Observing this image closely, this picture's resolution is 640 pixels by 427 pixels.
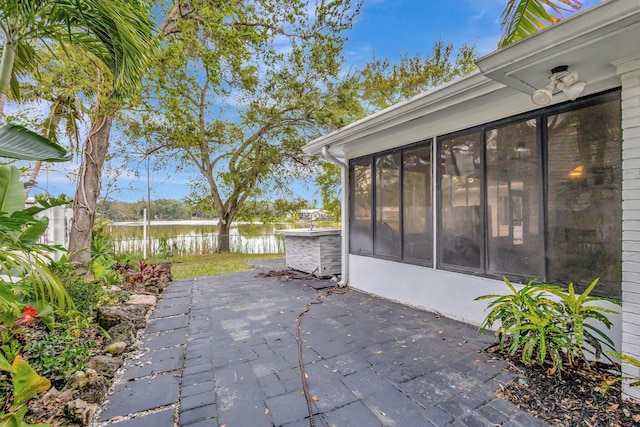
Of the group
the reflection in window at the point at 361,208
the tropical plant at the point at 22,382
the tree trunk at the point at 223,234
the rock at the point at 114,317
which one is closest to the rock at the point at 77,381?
the tropical plant at the point at 22,382

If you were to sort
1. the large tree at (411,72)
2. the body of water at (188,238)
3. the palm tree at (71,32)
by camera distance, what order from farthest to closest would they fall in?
1. the large tree at (411,72)
2. the body of water at (188,238)
3. the palm tree at (71,32)

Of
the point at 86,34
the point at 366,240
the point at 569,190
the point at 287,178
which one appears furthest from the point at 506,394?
the point at 287,178

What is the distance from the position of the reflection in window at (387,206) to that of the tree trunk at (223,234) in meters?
9.13

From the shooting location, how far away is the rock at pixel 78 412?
1979 mm

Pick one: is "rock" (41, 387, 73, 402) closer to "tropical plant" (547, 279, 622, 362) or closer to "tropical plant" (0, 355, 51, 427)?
"tropical plant" (0, 355, 51, 427)

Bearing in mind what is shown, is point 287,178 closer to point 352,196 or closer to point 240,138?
point 240,138

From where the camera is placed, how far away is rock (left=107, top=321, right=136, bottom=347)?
3.22 m

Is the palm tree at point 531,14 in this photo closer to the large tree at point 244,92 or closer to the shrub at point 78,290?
the large tree at point 244,92

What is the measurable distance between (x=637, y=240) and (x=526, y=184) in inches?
45.2

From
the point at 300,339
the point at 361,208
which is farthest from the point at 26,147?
the point at 361,208

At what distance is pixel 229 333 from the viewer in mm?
3625

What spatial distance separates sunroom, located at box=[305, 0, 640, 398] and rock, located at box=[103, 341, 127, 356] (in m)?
3.79

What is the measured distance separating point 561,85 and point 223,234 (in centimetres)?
1252

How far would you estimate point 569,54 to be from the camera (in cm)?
215
